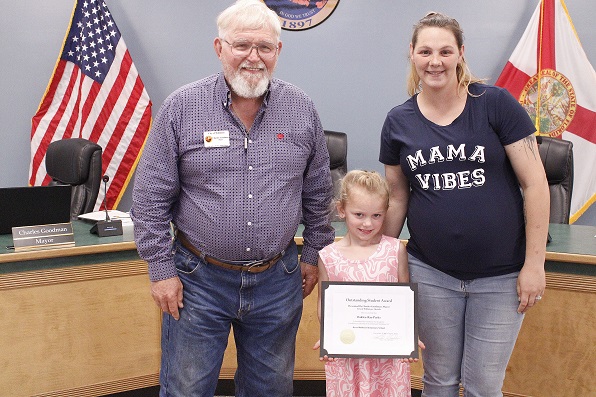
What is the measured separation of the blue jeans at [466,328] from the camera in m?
2.02

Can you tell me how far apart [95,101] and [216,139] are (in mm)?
3074

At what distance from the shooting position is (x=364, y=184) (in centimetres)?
220

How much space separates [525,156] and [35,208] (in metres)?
2.07

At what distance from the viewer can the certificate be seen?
2092 millimetres

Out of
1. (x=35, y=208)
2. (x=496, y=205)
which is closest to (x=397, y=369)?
(x=496, y=205)

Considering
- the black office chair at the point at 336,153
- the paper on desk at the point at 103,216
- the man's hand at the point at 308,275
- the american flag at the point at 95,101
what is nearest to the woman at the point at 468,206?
the man's hand at the point at 308,275

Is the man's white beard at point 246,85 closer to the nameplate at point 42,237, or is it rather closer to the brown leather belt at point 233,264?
the brown leather belt at point 233,264

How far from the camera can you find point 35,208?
2895 mm

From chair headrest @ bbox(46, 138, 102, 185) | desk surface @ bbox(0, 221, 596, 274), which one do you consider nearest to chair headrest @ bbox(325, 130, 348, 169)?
desk surface @ bbox(0, 221, 596, 274)

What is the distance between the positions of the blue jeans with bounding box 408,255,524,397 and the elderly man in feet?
1.45

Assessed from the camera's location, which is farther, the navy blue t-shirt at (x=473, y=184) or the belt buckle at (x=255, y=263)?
the belt buckle at (x=255, y=263)

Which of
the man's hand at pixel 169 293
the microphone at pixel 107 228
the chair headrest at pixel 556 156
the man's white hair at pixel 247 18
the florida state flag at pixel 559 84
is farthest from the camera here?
the florida state flag at pixel 559 84

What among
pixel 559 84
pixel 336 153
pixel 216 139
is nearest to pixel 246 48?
pixel 216 139

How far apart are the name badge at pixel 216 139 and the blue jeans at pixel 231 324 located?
36cm
